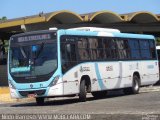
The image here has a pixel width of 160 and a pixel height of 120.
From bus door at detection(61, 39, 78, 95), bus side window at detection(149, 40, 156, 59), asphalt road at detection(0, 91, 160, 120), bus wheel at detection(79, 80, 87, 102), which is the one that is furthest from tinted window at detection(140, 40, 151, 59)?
asphalt road at detection(0, 91, 160, 120)

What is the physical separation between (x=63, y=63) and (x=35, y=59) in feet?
3.53

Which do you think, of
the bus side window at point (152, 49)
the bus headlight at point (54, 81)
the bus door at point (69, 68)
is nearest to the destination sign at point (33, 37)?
the bus door at point (69, 68)

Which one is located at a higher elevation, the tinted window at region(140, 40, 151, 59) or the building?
the building

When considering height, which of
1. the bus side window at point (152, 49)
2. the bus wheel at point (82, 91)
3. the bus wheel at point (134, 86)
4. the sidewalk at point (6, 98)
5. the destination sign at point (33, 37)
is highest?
the destination sign at point (33, 37)

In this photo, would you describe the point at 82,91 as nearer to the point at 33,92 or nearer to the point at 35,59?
the point at 33,92

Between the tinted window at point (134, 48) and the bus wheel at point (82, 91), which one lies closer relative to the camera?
the bus wheel at point (82, 91)

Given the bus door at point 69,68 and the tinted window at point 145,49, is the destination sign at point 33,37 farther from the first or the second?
the tinted window at point 145,49

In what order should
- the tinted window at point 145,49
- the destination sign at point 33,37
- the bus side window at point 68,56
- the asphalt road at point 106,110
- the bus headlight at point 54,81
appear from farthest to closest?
1. the tinted window at point 145,49
2. the destination sign at point 33,37
3. the bus side window at point 68,56
4. the bus headlight at point 54,81
5. the asphalt road at point 106,110

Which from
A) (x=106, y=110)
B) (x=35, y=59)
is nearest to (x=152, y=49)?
(x=35, y=59)

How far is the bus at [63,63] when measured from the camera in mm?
20531

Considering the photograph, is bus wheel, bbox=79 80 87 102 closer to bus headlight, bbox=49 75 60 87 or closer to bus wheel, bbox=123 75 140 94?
bus headlight, bbox=49 75 60 87

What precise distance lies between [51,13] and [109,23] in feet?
24.3

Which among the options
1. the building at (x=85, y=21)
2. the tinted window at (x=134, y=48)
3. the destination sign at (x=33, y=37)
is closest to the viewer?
the destination sign at (x=33, y=37)

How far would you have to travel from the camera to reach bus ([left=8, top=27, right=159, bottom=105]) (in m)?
20.5
